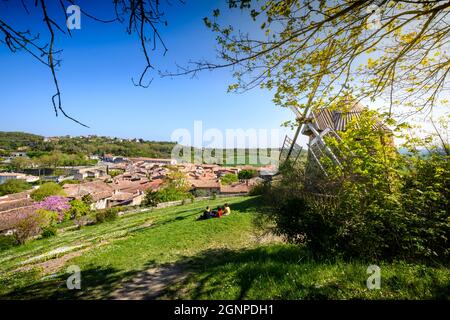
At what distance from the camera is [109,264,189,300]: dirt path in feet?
17.8

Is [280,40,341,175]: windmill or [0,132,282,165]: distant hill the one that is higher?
[0,132,282,165]: distant hill

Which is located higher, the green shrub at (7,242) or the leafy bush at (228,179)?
the leafy bush at (228,179)

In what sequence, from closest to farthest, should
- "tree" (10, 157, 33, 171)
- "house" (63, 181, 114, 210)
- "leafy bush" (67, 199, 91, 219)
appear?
"leafy bush" (67, 199, 91, 219) < "house" (63, 181, 114, 210) < "tree" (10, 157, 33, 171)

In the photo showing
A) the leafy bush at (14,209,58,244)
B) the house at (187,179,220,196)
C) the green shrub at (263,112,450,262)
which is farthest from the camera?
the house at (187,179,220,196)

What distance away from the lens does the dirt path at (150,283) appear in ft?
17.8

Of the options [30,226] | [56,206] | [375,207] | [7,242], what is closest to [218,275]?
[375,207]

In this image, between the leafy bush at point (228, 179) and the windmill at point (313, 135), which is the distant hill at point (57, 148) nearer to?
the leafy bush at point (228, 179)

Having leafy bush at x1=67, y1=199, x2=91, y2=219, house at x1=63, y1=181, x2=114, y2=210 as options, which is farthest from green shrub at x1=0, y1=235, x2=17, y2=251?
house at x1=63, y1=181, x2=114, y2=210

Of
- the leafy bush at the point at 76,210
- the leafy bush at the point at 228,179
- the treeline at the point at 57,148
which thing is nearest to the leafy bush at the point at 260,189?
the leafy bush at the point at 76,210

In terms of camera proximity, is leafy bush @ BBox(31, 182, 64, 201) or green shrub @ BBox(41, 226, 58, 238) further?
leafy bush @ BBox(31, 182, 64, 201)

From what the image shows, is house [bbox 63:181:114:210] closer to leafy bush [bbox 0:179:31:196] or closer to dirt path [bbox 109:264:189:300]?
leafy bush [bbox 0:179:31:196]

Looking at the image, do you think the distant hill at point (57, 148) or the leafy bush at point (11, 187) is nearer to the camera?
the leafy bush at point (11, 187)

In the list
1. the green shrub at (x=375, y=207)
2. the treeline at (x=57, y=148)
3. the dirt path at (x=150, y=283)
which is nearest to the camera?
the green shrub at (x=375, y=207)
